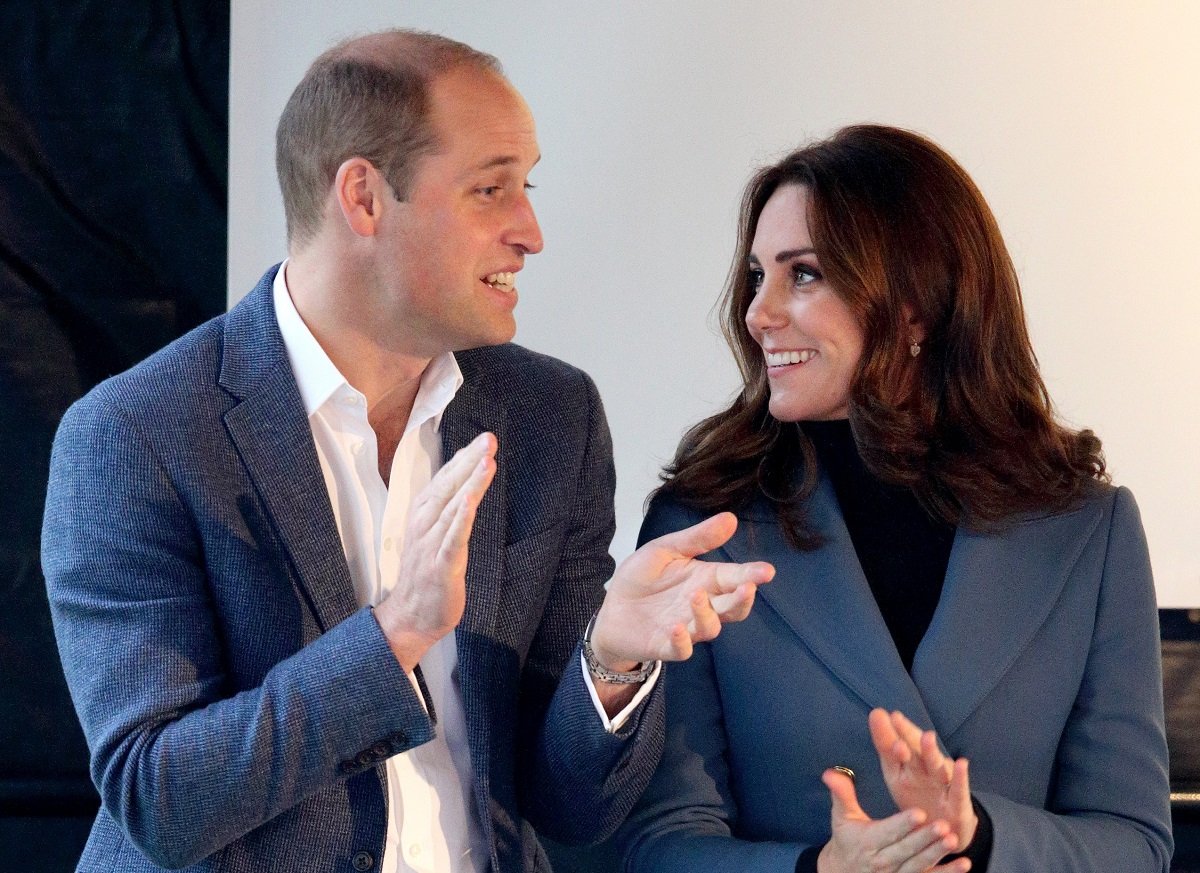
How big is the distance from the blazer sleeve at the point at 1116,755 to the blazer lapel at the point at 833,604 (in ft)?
0.67

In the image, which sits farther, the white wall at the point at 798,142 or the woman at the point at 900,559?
the white wall at the point at 798,142

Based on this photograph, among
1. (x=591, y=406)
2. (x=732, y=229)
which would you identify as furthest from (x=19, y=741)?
(x=732, y=229)

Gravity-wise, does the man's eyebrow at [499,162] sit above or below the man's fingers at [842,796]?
→ above

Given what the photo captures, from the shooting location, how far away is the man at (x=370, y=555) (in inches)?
63.6

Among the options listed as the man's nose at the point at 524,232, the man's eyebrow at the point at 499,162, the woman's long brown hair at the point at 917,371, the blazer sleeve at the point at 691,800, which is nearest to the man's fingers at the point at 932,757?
the blazer sleeve at the point at 691,800

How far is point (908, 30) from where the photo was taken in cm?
270

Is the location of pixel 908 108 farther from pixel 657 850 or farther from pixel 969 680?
pixel 657 850

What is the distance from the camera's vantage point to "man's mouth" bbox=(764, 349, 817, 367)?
2080 millimetres

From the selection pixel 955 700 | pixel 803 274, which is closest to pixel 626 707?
pixel 955 700

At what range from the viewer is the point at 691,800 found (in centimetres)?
194

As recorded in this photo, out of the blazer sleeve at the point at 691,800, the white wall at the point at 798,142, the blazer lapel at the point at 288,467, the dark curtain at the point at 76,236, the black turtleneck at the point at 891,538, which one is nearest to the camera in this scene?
the blazer lapel at the point at 288,467

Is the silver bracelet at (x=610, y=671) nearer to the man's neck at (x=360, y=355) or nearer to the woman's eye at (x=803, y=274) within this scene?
the man's neck at (x=360, y=355)

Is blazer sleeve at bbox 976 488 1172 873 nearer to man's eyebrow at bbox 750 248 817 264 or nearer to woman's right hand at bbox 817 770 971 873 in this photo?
woman's right hand at bbox 817 770 971 873

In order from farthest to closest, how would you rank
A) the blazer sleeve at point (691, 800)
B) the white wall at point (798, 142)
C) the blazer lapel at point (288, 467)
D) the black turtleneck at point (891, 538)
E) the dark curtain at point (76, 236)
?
the dark curtain at point (76, 236) < the white wall at point (798, 142) < the black turtleneck at point (891, 538) < the blazer sleeve at point (691, 800) < the blazer lapel at point (288, 467)
